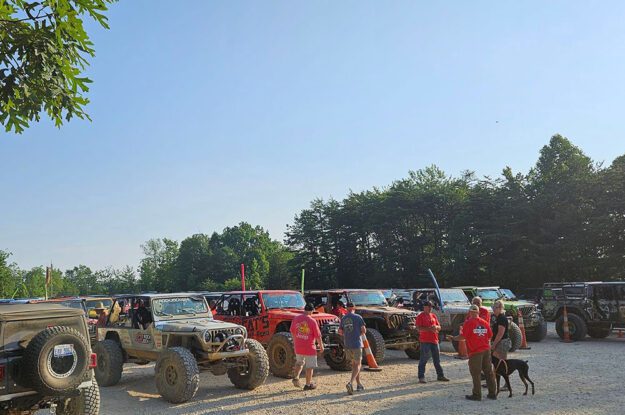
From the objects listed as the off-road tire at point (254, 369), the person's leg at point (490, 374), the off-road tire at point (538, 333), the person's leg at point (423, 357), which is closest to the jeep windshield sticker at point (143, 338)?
the off-road tire at point (254, 369)

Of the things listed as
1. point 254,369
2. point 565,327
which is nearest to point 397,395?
point 254,369

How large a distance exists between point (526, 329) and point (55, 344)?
15421 millimetres

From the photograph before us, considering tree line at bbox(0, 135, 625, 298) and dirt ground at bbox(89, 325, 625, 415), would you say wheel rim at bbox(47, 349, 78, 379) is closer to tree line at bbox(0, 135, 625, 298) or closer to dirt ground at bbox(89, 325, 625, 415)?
dirt ground at bbox(89, 325, 625, 415)

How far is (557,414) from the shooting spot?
7859 mm

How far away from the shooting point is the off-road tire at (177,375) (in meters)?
8.86

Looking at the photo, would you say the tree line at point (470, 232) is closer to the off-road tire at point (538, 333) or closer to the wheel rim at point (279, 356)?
the off-road tire at point (538, 333)

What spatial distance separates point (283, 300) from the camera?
12.9 metres

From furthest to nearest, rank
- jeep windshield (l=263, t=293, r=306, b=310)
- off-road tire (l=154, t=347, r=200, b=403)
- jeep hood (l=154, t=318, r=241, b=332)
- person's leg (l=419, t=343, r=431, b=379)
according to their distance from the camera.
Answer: jeep windshield (l=263, t=293, r=306, b=310), person's leg (l=419, t=343, r=431, b=379), jeep hood (l=154, t=318, r=241, b=332), off-road tire (l=154, t=347, r=200, b=403)

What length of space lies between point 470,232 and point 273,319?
36661mm

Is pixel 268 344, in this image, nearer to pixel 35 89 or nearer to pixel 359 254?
pixel 35 89

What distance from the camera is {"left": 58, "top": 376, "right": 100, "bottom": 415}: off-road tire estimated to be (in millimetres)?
7129

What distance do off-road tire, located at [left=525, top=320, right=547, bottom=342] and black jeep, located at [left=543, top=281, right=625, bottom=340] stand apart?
0.65 m

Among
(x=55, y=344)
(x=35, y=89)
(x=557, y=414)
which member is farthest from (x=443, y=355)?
(x=35, y=89)

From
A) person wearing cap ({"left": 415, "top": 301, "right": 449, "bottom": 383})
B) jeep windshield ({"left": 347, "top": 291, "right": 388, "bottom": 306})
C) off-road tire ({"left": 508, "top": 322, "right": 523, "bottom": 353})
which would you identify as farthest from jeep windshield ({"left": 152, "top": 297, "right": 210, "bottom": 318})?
off-road tire ({"left": 508, "top": 322, "right": 523, "bottom": 353})
